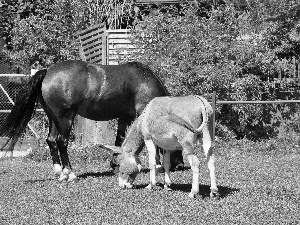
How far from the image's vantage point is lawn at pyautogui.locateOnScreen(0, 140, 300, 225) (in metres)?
8.20

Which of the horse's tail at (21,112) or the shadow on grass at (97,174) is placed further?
the shadow on grass at (97,174)

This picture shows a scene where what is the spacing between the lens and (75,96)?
1181 cm

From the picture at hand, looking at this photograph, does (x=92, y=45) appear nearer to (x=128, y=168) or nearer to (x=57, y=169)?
(x=57, y=169)

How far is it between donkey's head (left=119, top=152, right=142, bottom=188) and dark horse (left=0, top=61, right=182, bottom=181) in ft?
4.65

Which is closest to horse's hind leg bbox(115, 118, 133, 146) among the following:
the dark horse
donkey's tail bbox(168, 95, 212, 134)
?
the dark horse

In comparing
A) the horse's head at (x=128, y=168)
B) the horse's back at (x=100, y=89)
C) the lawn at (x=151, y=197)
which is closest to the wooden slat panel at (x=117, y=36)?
the lawn at (x=151, y=197)

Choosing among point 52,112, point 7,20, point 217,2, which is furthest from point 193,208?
point 7,20

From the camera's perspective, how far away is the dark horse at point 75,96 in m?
11.7

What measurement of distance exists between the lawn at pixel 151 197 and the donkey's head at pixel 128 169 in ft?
0.50

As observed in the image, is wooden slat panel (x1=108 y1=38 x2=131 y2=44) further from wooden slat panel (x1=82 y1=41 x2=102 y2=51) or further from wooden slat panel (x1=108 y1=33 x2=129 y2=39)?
wooden slat panel (x1=82 y1=41 x2=102 y2=51)

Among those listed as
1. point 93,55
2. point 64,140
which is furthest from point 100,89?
point 93,55

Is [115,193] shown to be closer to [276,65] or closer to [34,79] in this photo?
[34,79]

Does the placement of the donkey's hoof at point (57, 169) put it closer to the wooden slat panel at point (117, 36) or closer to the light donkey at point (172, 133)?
the light donkey at point (172, 133)

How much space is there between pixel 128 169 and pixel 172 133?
1.13 m
